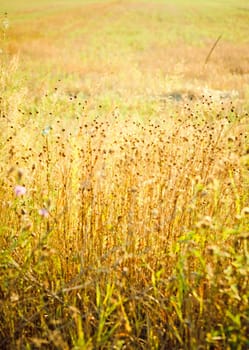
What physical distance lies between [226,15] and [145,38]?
7216 mm

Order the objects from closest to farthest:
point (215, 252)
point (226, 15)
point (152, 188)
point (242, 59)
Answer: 1. point (215, 252)
2. point (152, 188)
3. point (242, 59)
4. point (226, 15)

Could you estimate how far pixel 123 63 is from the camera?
17422mm

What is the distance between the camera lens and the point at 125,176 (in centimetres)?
294

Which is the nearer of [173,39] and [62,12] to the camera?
[173,39]

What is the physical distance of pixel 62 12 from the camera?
32.1 m

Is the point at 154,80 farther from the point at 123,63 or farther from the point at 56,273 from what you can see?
the point at 56,273

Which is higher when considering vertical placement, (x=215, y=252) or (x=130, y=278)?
(x=215, y=252)

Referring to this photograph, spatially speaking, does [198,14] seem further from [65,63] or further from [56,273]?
[56,273]

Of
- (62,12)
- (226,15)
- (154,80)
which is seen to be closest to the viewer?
(154,80)

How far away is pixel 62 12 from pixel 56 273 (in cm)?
3193

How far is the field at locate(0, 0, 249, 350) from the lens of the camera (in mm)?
2074

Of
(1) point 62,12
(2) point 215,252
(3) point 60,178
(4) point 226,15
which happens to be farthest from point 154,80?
(1) point 62,12

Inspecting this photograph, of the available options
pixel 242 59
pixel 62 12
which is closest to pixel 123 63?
pixel 242 59

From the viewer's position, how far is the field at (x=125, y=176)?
2074 millimetres
